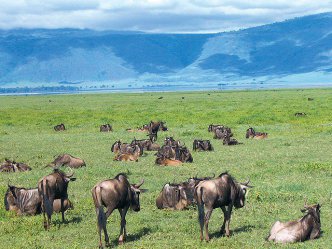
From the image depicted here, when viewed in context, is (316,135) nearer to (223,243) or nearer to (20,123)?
(223,243)

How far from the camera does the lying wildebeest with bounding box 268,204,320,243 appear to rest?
13.6m

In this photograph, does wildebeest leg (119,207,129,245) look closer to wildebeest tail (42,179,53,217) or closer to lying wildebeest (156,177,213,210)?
wildebeest tail (42,179,53,217)

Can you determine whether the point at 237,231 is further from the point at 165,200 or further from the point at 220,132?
the point at 220,132

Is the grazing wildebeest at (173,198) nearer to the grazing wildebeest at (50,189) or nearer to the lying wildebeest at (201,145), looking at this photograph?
the grazing wildebeest at (50,189)

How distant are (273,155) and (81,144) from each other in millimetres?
13382

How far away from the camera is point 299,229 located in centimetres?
1374

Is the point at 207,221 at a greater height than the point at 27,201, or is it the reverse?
the point at 207,221

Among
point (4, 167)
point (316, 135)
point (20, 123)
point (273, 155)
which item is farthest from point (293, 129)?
point (20, 123)

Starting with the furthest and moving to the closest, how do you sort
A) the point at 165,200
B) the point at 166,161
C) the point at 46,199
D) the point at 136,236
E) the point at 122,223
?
the point at 166,161 < the point at 165,200 < the point at 46,199 < the point at 136,236 < the point at 122,223

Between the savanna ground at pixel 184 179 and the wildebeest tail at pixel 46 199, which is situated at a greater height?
the wildebeest tail at pixel 46 199

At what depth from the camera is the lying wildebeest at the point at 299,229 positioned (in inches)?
536

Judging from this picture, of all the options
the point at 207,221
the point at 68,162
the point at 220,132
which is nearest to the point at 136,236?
the point at 207,221

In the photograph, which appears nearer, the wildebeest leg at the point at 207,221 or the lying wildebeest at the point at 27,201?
the wildebeest leg at the point at 207,221

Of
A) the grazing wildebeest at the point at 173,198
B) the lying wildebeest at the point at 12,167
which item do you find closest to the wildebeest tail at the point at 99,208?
the grazing wildebeest at the point at 173,198
